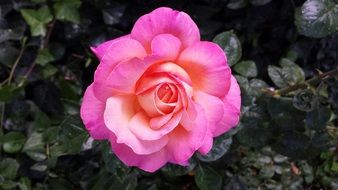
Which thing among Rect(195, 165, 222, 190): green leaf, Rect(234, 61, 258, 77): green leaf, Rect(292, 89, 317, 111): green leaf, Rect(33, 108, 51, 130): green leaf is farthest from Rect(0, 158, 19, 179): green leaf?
Rect(292, 89, 317, 111): green leaf

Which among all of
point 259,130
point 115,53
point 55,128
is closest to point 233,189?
point 259,130

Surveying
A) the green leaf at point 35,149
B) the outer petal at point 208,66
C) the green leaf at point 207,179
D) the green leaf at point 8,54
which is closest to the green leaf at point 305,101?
the green leaf at point 207,179

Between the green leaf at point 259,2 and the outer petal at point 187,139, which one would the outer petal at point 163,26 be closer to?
the outer petal at point 187,139

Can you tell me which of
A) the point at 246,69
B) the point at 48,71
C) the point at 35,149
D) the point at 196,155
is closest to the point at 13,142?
the point at 35,149

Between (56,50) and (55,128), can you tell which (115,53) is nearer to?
(55,128)

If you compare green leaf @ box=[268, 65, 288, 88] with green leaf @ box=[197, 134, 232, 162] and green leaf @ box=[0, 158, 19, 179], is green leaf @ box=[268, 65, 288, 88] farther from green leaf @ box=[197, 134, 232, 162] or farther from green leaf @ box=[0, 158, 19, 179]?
green leaf @ box=[0, 158, 19, 179]

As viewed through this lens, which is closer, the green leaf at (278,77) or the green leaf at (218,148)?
the green leaf at (218,148)
